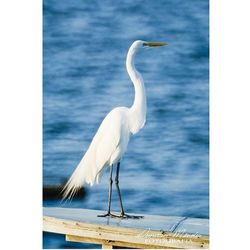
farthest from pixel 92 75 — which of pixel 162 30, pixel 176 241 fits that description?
pixel 176 241

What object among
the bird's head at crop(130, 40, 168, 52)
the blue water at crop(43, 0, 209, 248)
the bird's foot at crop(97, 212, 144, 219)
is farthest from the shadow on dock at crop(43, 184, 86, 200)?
the bird's head at crop(130, 40, 168, 52)

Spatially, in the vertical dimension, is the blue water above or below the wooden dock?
above

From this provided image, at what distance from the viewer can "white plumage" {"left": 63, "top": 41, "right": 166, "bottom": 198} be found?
3.44 meters

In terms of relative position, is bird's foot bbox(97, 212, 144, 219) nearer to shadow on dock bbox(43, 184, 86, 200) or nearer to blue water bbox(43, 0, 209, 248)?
blue water bbox(43, 0, 209, 248)

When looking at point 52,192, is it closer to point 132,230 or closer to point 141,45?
point 132,230

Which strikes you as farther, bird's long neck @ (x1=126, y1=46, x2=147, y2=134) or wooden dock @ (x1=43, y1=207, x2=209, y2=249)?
bird's long neck @ (x1=126, y1=46, x2=147, y2=134)

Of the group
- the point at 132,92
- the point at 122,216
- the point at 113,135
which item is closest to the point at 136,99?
the point at 132,92

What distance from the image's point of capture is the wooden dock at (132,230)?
Result: 3.28 meters

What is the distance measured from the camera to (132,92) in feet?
11.5

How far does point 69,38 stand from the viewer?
3.53m

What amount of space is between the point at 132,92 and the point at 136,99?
0.06 metres

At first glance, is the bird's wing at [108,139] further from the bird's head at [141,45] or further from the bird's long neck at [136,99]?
the bird's head at [141,45]
